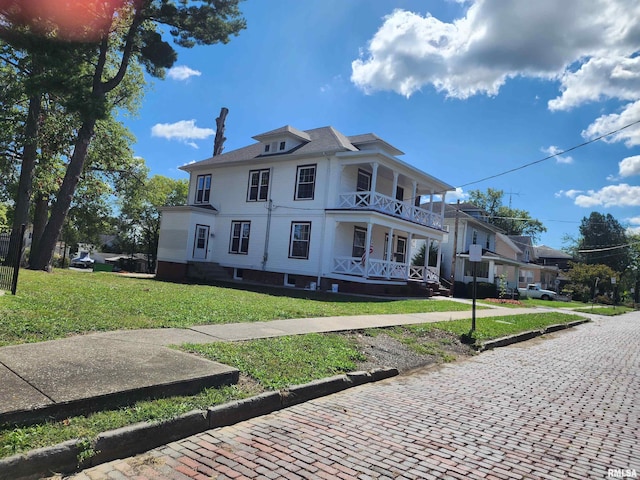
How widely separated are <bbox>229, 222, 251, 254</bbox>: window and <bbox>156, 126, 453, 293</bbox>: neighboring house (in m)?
0.06

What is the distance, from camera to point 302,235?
23.2m

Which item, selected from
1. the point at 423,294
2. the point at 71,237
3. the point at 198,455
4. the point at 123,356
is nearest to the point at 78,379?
the point at 123,356

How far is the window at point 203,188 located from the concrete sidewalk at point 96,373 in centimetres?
2206

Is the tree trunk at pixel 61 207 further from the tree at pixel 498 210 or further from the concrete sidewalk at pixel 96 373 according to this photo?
the tree at pixel 498 210

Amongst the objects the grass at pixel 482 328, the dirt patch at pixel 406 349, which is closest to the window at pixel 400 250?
the grass at pixel 482 328

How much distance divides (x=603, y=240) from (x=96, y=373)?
277ft

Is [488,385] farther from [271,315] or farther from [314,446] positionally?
[271,315]

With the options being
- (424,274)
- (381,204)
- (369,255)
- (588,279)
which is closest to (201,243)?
(369,255)

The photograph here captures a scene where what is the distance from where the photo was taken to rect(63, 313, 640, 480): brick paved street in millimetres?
3689

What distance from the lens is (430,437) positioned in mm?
4512

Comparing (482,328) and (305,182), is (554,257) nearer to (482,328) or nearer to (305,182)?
(305,182)

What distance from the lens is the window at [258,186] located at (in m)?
25.1

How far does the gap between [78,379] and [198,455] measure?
60.5 inches

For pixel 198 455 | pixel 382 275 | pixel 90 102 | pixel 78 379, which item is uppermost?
A: pixel 90 102
